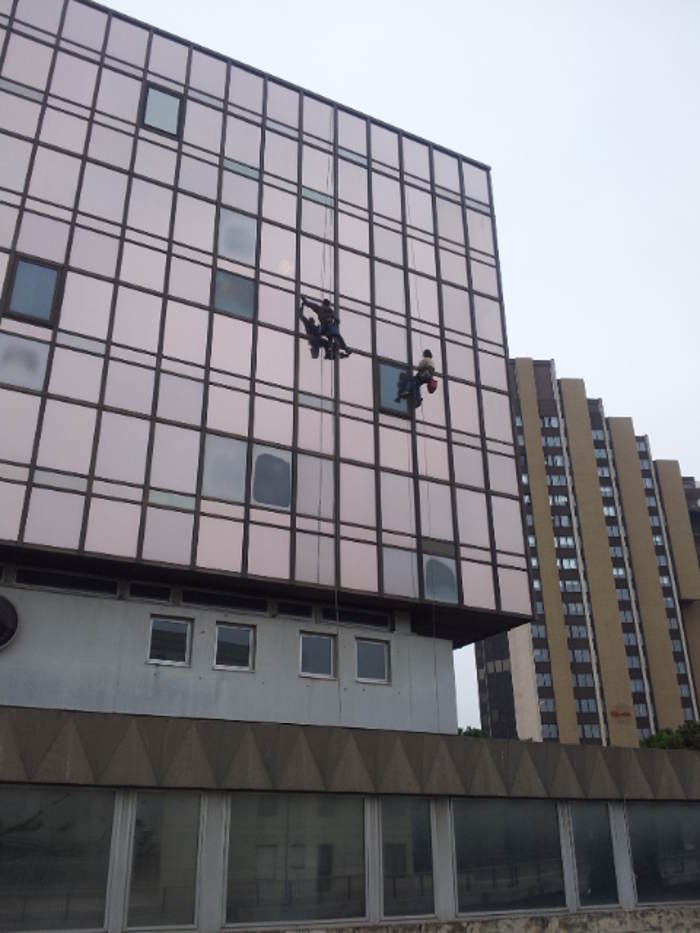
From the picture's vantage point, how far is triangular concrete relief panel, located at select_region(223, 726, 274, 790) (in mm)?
16500

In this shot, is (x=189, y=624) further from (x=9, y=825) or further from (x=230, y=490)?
(x=9, y=825)

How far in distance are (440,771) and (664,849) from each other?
7.46 m

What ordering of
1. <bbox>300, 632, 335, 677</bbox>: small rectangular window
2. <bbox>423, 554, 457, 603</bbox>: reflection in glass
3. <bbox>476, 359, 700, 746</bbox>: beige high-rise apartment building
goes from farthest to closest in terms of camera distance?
<bbox>476, 359, 700, 746</bbox>: beige high-rise apartment building → <bbox>423, 554, 457, 603</bbox>: reflection in glass → <bbox>300, 632, 335, 677</bbox>: small rectangular window

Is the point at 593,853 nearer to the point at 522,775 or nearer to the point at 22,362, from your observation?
the point at 522,775

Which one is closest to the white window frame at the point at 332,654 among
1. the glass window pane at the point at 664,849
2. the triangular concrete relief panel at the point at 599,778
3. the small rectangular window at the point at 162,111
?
the triangular concrete relief panel at the point at 599,778

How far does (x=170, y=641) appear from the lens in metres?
21.0

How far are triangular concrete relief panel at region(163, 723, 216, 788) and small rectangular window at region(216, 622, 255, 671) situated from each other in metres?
4.77

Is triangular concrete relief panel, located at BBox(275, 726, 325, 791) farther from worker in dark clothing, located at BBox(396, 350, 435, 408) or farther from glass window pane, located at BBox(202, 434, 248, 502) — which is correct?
worker in dark clothing, located at BBox(396, 350, 435, 408)

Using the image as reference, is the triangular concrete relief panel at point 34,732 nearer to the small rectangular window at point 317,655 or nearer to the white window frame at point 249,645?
the white window frame at point 249,645

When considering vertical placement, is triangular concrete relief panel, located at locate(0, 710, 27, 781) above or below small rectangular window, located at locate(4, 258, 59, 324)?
below

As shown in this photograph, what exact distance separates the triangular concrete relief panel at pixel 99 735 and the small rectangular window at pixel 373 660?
8608 mm

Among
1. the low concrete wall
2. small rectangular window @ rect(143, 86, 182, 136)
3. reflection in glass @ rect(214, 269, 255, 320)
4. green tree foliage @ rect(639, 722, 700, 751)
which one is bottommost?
the low concrete wall

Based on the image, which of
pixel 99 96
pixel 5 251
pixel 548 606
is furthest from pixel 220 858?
pixel 548 606

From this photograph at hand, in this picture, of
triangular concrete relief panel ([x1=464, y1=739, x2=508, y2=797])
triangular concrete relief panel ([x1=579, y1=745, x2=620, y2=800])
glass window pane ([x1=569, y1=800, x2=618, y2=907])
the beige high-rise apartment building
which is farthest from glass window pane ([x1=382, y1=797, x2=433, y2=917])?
the beige high-rise apartment building
